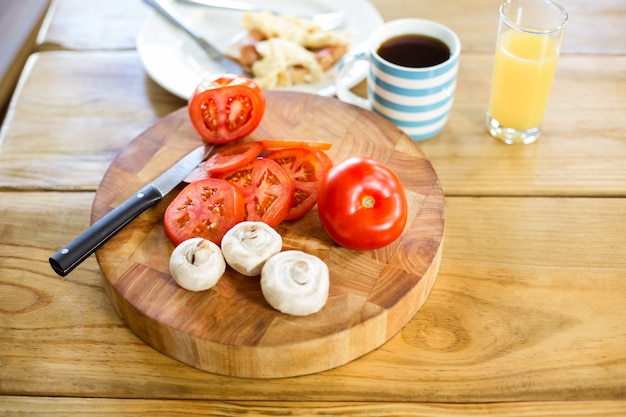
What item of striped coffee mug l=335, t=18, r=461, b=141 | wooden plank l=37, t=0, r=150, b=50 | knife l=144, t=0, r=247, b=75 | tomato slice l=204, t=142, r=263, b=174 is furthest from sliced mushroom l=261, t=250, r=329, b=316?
wooden plank l=37, t=0, r=150, b=50

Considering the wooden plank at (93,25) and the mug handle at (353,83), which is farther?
the wooden plank at (93,25)

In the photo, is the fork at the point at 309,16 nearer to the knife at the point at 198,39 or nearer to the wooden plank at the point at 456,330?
the knife at the point at 198,39

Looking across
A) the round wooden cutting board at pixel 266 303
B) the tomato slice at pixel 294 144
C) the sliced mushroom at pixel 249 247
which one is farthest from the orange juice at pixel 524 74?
the sliced mushroom at pixel 249 247

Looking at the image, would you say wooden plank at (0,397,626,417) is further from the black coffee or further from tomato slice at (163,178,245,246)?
the black coffee

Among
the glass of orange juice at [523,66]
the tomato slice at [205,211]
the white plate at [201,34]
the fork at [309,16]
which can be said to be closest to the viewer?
the tomato slice at [205,211]

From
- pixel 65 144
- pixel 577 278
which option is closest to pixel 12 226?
pixel 65 144

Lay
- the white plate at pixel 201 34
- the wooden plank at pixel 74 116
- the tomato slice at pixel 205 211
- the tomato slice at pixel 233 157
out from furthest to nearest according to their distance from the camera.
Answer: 1. the white plate at pixel 201 34
2. the wooden plank at pixel 74 116
3. the tomato slice at pixel 233 157
4. the tomato slice at pixel 205 211
